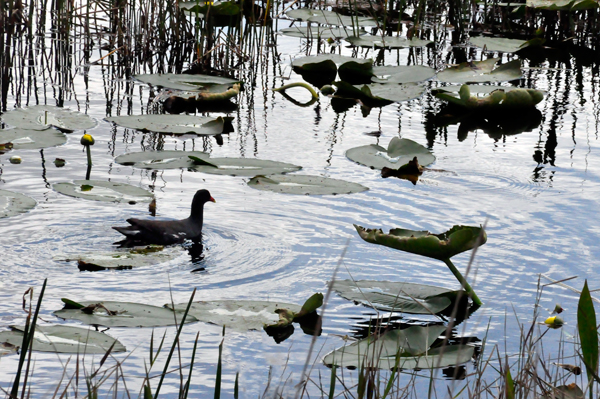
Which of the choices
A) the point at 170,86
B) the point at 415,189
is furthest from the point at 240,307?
the point at 170,86

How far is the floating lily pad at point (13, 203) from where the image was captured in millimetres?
5715

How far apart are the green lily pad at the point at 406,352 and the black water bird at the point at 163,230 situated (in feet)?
6.30

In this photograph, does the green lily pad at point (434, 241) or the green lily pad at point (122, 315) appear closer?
the green lily pad at point (122, 315)

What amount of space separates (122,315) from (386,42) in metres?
8.52

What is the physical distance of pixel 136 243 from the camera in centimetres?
567

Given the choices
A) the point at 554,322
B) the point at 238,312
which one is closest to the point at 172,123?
the point at 238,312

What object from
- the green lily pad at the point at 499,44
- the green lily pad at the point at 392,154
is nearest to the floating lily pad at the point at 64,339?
the green lily pad at the point at 392,154

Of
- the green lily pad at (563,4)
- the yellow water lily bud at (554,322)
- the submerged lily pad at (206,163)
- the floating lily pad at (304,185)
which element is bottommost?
the yellow water lily bud at (554,322)

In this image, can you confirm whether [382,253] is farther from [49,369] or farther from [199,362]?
[49,369]

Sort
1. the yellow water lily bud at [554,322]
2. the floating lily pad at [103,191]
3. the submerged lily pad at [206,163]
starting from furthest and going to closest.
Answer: the submerged lily pad at [206,163] → the floating lily pad at [103,191] → the yellow water lily bud at [554,322]

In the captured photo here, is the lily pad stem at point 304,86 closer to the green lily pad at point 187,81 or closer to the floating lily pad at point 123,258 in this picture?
the green lily pad at point 187,81

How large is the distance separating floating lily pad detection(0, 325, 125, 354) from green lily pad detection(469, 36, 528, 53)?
860cm

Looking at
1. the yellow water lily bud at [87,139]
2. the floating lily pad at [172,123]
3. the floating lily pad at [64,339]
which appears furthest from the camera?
the floating lily pad at [172,123]

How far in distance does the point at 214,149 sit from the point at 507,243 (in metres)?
3.00
